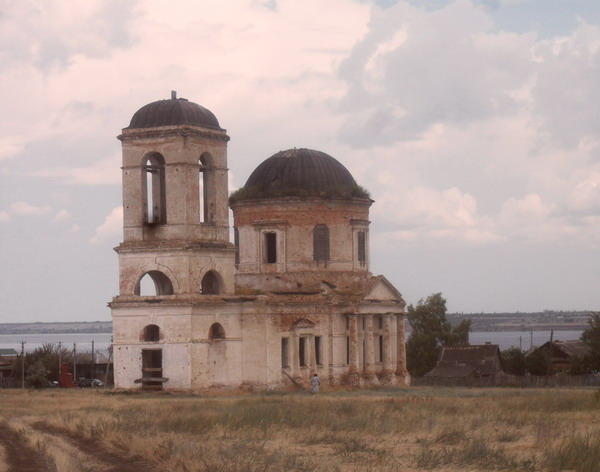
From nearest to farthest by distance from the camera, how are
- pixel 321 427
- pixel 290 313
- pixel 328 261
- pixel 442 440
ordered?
Result: pixel 442 440, pixel 321 427, pixel 290 313, pixel 328 261

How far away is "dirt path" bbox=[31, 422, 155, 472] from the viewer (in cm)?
2034

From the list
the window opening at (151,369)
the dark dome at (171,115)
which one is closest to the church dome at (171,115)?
the dark dome at (171,115)

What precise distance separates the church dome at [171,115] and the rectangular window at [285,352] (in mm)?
8120

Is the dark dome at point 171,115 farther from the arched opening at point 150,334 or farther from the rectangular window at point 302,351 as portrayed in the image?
the rectangular window at point 302,351

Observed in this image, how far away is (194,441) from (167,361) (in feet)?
59.4

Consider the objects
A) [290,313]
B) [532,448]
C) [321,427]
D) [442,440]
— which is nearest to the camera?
[532,448]

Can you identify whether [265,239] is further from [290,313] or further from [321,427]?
[321,427]

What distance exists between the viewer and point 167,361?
42.2m

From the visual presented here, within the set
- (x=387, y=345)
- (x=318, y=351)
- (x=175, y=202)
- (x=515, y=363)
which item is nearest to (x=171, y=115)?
(x=175, y=202)

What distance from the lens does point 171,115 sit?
43594 millimetres

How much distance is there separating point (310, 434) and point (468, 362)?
30563mm

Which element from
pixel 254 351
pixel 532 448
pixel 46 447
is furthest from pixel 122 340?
pixel 532 448

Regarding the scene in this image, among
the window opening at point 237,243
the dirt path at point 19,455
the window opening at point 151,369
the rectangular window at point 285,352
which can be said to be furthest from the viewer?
the window opening at point 237,243

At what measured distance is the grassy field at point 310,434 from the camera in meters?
20.4
